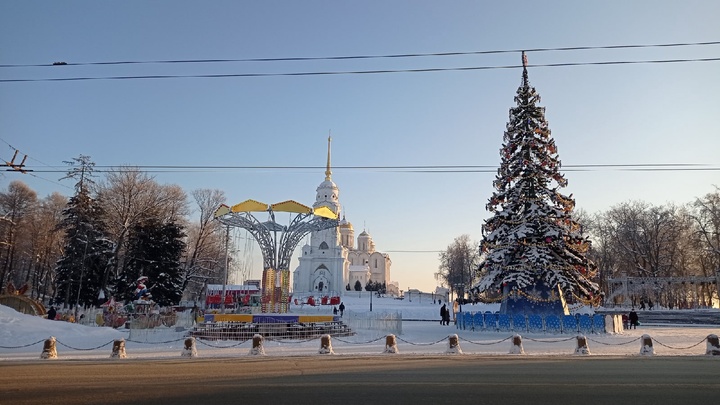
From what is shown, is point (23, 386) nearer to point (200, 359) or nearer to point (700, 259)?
point (200, 359)

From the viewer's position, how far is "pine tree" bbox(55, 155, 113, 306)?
42000mm

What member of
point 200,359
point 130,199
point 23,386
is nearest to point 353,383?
point 23,386

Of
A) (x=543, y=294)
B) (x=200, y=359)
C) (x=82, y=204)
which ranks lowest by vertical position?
(x=200, y=359)

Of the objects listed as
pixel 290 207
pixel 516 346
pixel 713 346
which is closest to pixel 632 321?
pixel 713 346

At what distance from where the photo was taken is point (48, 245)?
2078 inches

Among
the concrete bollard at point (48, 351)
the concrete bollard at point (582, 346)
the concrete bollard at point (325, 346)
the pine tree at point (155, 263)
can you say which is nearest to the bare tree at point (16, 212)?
the pine tree at point (155, 263)

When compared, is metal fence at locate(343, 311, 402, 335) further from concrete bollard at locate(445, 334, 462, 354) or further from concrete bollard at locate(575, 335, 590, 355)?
concrete bollard at locate(575, 335, 590, 355)

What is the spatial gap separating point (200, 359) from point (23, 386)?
628 cm

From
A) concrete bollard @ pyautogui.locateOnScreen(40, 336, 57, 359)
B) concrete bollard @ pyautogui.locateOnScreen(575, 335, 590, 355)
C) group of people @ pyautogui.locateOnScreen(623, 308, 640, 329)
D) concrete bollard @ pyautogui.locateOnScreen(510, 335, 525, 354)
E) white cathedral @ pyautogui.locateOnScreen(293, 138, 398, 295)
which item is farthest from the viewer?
white cathedral @ pyautogui.locateOnScreen(293, 138, 398, 295)

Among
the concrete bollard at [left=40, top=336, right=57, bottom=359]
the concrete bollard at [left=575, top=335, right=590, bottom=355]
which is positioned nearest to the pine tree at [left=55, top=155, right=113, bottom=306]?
the concrete bollard at [left=40, top=336, right=57, bottom=359]

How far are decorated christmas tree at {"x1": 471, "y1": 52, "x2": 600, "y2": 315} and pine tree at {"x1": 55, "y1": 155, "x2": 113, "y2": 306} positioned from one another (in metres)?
33.5

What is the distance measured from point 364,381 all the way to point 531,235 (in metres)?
17.8

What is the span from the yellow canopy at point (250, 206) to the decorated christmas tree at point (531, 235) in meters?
14.1

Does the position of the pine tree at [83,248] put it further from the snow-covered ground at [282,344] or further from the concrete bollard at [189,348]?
the concrete bollard at [189,348]
